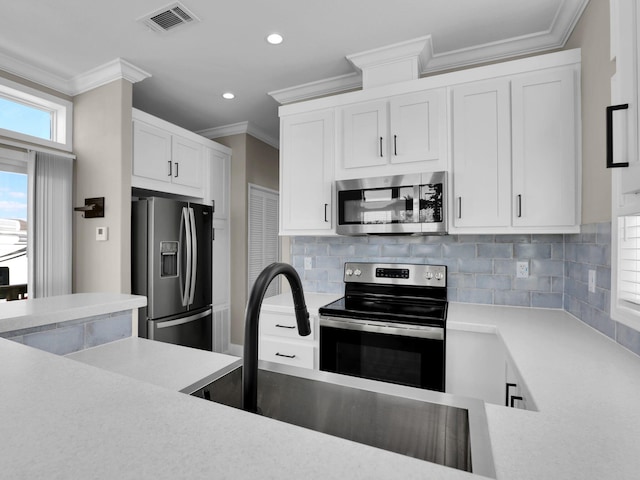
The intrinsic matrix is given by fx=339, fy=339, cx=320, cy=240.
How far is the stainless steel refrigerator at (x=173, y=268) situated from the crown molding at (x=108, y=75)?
3.20 ft

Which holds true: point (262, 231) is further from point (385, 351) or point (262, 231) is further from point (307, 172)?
point (385, 351)

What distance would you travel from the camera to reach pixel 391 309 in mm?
2145

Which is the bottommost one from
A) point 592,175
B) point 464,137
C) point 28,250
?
point 28,250

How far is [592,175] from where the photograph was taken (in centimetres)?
175

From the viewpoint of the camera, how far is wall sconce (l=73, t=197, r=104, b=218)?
2771 mm

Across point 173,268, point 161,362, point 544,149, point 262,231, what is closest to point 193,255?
point 173,268

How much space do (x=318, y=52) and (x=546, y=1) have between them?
140cm

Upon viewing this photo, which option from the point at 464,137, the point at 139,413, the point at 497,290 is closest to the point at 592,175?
the point at 464,137

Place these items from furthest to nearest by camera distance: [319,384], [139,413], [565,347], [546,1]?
[546,1], [565,347], [319,384], [139,413]

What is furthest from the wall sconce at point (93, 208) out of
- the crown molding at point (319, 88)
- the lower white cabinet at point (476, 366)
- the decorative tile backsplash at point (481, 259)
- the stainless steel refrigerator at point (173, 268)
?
the lower white cabinet at point (476, 366)

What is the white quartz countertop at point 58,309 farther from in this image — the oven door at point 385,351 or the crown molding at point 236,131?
the crown molding at point 236,131

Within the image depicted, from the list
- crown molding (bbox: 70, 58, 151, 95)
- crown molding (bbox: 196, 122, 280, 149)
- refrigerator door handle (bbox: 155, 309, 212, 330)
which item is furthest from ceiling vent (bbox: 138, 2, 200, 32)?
refrigerator door handle (bbox: 155, 309, 212, 330)

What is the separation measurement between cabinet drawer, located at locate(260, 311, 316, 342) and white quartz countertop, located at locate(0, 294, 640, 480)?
128cm

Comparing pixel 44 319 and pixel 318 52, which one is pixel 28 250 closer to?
pixel 44 319
